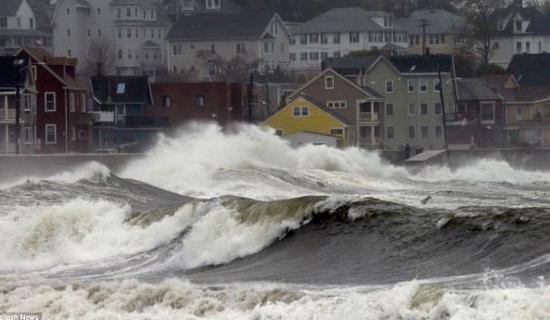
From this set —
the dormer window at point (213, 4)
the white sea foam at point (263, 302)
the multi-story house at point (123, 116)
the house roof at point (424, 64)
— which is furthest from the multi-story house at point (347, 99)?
the white sea foam at point (263, 302)

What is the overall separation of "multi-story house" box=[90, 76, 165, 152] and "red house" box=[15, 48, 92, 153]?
2157mm

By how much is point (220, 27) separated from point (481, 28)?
20108 mm

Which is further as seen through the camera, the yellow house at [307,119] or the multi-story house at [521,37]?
the multi-story house at [521,37]

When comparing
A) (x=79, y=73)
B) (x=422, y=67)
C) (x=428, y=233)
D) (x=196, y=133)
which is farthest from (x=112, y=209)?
(x=79, y=73)

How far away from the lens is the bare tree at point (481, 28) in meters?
117

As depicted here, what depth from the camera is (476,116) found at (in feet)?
303

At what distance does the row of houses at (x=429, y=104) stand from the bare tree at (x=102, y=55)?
25749 mm

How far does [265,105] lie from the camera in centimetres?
9194

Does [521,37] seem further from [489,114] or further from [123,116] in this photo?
[123,116]

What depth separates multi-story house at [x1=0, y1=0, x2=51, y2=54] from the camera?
414 feet

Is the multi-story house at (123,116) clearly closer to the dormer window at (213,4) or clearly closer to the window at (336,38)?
the window at (336,38)

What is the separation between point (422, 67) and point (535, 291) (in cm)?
7570

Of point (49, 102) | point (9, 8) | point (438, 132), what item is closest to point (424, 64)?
point (438, 132)

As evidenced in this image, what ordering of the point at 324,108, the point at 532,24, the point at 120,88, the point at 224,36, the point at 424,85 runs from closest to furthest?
1. the point at 324,108
2. the point at 120,88
3. the point at 424,85
4. the point at 224,36
5. the point at 532,24
